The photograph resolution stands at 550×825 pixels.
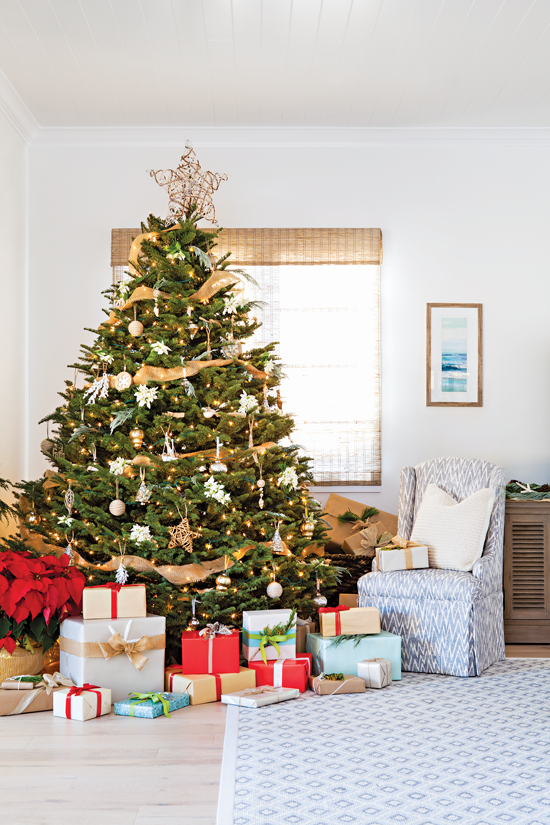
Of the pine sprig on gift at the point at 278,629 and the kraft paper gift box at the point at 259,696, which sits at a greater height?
the pine sprig on gift at the point at 278,629

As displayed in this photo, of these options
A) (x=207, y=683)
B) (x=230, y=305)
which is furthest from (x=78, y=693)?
(x=230, y=305)

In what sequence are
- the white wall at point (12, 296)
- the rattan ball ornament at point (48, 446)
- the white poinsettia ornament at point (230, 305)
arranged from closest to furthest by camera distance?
the white poinsettia ornament at point (230, 305) → the rattan ball ornament at point (48, 446) → the white wall at point (12, 296)

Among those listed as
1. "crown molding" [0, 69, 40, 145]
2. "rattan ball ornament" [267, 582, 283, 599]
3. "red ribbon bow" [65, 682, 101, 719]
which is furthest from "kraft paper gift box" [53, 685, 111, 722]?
"crown molding" [0, 69, 40, 145]

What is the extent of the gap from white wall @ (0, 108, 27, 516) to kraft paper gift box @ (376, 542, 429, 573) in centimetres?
206

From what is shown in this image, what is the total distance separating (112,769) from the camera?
6.85 ft

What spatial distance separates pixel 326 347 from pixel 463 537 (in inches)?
57.7

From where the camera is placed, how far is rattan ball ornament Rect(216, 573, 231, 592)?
2.97 metres

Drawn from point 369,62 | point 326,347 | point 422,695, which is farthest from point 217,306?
point 422,695

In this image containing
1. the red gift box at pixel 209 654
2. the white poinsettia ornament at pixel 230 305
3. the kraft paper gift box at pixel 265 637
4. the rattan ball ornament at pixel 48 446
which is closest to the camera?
the red gift box at pixel 209 654

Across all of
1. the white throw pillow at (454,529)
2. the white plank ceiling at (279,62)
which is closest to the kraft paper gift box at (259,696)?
the white throw pillow at (454,529)

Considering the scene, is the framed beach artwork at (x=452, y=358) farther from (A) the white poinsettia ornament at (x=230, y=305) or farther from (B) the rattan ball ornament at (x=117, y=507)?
(B) the rattan ball ornament at (x=117, y=507)

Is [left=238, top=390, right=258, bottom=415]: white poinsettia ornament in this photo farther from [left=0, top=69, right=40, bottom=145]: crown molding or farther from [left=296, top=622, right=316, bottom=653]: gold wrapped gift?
[left=0, top=69, right=40, bottom=145]: crown molding

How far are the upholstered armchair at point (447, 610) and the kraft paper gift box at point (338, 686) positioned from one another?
0.42 metres

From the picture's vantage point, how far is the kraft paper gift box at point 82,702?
8.20 feet
